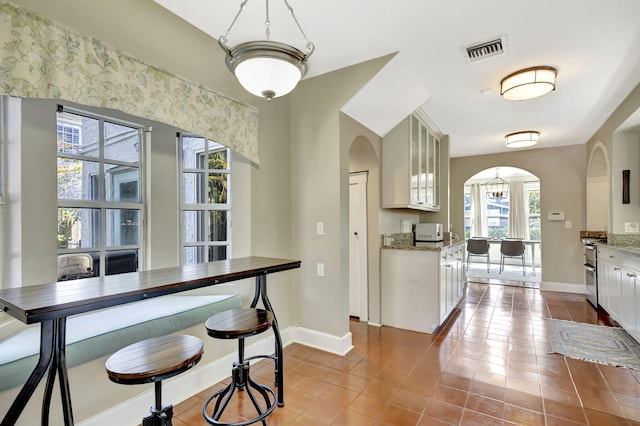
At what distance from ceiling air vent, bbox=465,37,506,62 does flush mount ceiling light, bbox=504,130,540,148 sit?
2677 millimetres

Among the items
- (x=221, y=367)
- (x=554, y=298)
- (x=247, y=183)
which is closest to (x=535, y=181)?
(x=554, y=298)

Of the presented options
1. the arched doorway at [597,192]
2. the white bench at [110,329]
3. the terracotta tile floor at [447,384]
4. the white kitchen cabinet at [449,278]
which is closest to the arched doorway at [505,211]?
the arched doorway at [597,192]

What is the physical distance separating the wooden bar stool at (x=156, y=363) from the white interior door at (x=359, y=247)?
8.21ft

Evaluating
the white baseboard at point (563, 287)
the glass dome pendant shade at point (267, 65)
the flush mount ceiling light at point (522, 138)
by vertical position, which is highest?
the flush mount ceiling light at point (522, 138)

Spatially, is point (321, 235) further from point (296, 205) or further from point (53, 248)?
point (53, 248)

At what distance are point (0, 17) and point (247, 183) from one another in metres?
1.71

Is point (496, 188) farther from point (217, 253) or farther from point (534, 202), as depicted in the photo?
point (217, 253)

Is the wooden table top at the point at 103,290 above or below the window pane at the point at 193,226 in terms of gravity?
below

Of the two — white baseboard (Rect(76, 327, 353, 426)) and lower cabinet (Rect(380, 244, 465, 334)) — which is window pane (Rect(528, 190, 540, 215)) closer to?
lower cabinet (Rect(380, 244, 465, 334))

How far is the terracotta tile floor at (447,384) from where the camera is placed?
6.46 ft

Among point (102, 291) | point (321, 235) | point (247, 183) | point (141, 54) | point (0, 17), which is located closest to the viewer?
point (102, 291)

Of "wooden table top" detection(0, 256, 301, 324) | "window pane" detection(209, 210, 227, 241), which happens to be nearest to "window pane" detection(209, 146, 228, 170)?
"window pane" detection(209, 210, 227, 241)

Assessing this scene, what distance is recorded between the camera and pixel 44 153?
183 centimetres

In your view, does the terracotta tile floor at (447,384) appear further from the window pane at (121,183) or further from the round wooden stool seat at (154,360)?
the window pane at (121,183)
